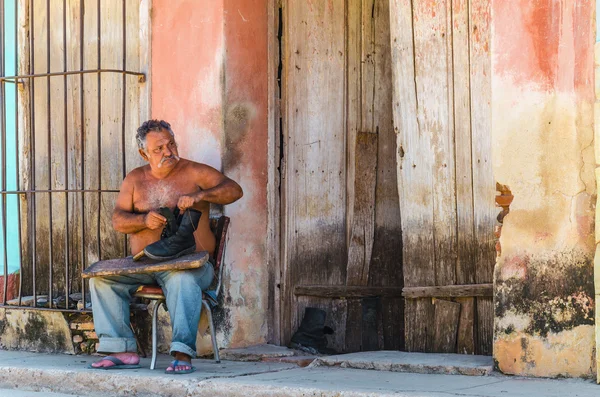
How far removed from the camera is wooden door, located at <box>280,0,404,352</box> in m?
6.72

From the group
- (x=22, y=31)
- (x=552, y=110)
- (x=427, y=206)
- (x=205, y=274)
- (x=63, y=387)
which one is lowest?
(x=63, y=387)

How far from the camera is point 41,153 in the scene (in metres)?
7.57

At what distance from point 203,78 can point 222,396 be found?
2210 mm

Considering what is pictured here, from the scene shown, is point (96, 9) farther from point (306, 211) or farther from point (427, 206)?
point (427, 206)

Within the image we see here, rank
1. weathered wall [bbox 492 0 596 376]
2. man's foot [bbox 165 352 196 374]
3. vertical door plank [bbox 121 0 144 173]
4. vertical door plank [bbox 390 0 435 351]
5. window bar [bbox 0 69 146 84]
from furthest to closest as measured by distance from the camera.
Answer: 1. vertical door plank [bbox 121 0 144 173]
2. window bar [bbox 0 69 146 84]
3. vertical door plank [bbox 390 0 435 351]
4. man's foot [bbox 165 352 196 374]
5. weathered wall [bbox 492 0 596 376]

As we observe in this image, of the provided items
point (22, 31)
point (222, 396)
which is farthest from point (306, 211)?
point (22, 31)

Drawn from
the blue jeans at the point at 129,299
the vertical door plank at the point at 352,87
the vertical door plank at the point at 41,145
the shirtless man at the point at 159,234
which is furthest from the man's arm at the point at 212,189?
the vertical door plank at the point at 41,145

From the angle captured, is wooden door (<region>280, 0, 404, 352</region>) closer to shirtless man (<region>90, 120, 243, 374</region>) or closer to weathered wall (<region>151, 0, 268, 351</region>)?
weathered wall (<region>151, 0, 268, 351</region>)

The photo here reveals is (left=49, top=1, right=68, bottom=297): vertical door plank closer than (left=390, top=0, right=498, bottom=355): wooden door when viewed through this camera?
No

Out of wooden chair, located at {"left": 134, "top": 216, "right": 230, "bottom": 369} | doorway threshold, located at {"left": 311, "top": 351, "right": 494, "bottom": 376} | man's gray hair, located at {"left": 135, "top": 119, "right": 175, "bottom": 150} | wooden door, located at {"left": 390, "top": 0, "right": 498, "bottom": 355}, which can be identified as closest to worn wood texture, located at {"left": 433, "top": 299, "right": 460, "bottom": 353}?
wooden door, located at {"left": 390, "top": 0, "right": 498, "bottom": 355}

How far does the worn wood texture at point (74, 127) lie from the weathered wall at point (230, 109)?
0.32 metres

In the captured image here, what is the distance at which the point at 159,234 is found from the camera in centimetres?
631

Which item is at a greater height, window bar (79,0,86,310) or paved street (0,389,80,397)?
window bar (79,0,86,310)

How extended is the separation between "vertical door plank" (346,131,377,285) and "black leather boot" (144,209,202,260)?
125 centimetres
